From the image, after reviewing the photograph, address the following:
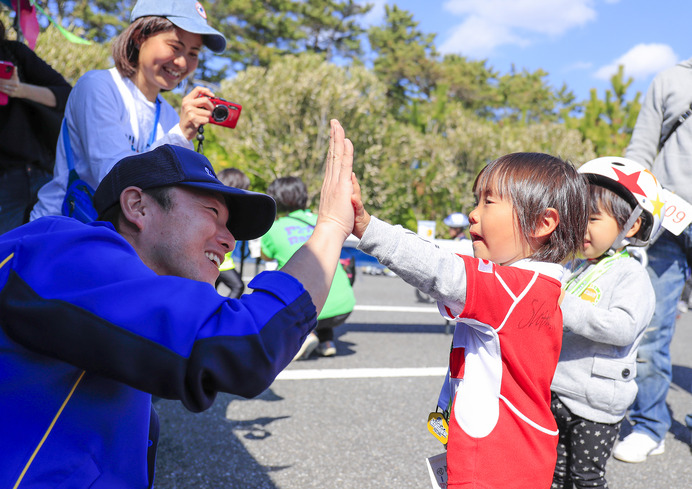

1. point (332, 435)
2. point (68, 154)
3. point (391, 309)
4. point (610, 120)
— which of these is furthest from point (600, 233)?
point (610, 120)

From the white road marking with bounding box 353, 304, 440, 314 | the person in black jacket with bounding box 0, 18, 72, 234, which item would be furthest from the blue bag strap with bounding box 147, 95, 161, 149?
the white road marking with bounding box 353, 304, 440, 314

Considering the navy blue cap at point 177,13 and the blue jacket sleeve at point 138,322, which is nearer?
the blue jacket sleeve at point 138,322

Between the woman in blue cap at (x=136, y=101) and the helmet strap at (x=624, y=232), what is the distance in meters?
1.73

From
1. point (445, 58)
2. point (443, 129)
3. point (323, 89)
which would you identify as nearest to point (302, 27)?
point (445, 58)

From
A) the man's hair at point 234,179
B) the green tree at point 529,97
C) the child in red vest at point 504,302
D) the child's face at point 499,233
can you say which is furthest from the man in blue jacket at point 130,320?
the green tree at point 529,97

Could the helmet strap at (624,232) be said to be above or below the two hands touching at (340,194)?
below

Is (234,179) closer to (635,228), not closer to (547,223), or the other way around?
(635,228)

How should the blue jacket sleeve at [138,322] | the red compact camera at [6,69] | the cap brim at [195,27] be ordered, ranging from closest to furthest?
the blue jacket sleeve at [138,322], the red compact camera at [6,69], the cap brim at [195,27]

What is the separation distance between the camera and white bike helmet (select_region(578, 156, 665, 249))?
7.26 feet

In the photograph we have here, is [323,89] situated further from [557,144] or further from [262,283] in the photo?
[262,283]

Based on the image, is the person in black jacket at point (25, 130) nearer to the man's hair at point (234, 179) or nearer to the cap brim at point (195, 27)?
the cap brim at point (195, 27)

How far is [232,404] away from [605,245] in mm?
2369

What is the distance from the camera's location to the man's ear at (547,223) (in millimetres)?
1578

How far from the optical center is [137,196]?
1175 millimetres
